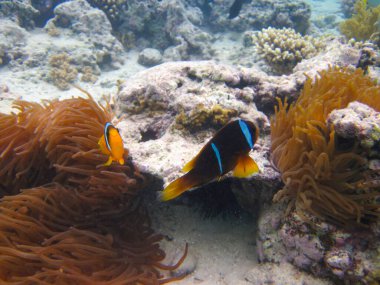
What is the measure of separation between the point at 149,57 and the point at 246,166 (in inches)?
303

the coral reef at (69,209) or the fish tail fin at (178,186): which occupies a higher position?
the fish tail fin at (178,186)

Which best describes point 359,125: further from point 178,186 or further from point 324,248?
point 178,186

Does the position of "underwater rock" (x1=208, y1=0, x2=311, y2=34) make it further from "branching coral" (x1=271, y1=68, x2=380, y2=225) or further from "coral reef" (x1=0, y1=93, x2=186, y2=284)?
"coral reef" (x1=0, y1=93, x2=186, y2=284)

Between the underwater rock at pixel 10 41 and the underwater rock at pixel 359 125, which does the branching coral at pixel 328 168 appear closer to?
the underwater rock at pixel 359 125

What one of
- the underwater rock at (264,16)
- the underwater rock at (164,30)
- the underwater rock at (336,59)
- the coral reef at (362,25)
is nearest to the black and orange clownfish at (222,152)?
the underwater rock at (336,59)

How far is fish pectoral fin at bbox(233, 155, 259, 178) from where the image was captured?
6.30 ft

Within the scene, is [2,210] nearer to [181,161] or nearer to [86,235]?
[86,235]

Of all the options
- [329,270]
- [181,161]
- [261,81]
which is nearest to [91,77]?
[261,81]

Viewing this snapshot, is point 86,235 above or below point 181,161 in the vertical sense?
below

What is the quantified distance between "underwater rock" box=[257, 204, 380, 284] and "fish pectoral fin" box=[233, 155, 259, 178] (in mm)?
943

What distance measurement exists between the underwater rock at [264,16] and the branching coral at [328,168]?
8.44 m

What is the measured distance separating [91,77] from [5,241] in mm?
6029

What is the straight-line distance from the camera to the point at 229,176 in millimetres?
2779

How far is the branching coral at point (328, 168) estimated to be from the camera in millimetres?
2309
